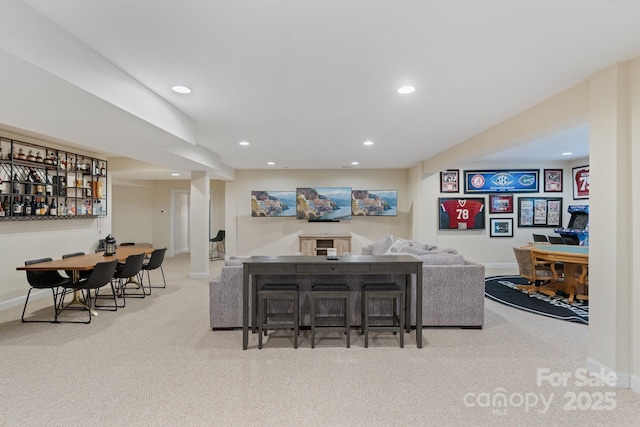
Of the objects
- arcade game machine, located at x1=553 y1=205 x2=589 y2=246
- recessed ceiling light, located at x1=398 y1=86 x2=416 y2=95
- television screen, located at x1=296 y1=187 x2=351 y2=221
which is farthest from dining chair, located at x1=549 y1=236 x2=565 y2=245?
recessed ceiling light, located at x1=398 y1=86 x2=416 y2=95

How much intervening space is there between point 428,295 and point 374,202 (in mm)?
4790

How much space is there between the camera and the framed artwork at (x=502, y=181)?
25.1 feet

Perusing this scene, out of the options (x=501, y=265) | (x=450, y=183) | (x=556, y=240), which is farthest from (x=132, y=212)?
(x=556, y=240)

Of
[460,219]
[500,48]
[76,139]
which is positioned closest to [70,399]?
[76,139]

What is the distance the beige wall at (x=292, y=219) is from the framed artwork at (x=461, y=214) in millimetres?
1008

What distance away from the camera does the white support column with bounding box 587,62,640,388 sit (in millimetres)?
2422

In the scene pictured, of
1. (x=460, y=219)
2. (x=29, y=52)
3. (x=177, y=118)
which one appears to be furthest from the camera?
(x=460, y=219)

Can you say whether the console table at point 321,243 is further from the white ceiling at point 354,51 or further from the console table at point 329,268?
the console table at point 329,268

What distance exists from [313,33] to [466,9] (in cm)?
95

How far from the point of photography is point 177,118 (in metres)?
3.63

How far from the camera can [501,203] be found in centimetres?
773

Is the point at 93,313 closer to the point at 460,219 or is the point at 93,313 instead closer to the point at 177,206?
the point at 177,206

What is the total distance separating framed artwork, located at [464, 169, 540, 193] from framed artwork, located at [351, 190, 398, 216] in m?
1.81

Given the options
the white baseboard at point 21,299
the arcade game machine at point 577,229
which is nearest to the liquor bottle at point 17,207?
the white baseboard at point 21,299
